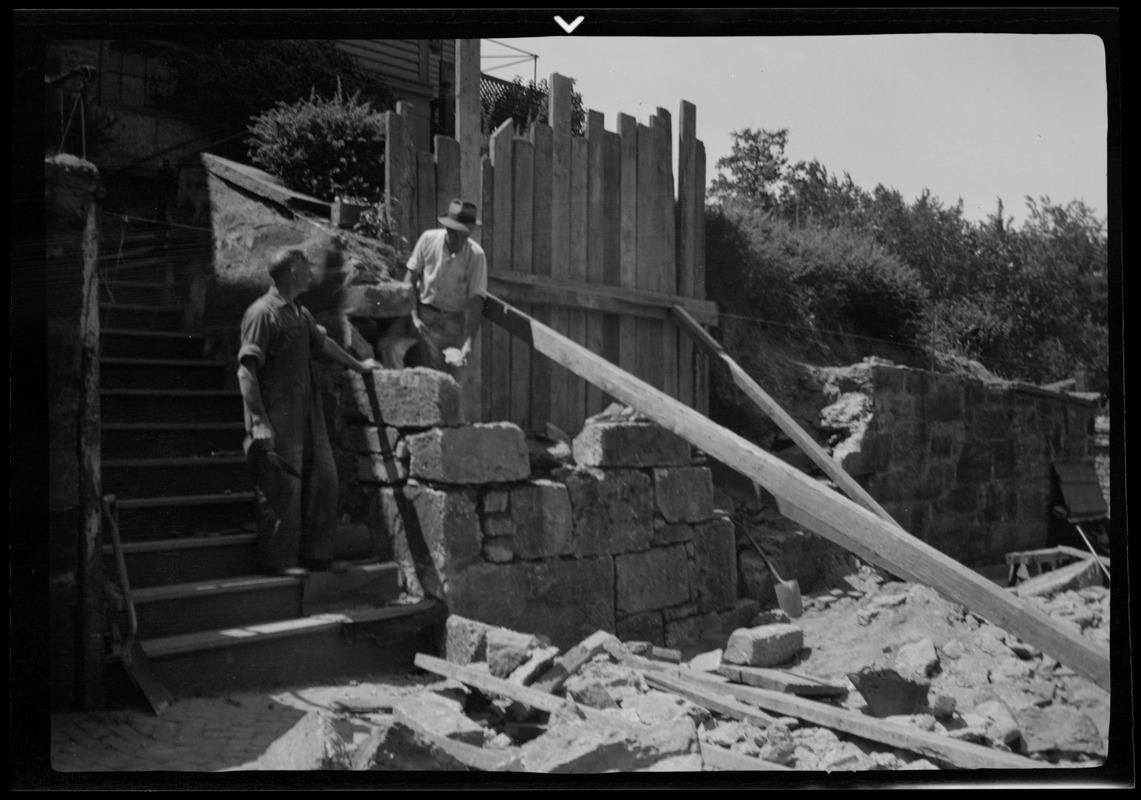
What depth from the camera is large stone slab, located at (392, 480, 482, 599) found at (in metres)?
5.12

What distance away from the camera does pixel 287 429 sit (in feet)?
16.0

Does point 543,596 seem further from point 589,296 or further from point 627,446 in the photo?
point 589,296

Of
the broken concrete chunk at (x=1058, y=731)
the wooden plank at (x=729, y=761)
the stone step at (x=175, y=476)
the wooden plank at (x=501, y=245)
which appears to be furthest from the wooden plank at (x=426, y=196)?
the broken concrete chunk at (x=1058, y=731)

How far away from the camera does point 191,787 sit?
3.37 metres

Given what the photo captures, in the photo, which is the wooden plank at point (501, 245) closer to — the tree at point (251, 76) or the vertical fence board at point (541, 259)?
the vertical fence board at point (541, 259)

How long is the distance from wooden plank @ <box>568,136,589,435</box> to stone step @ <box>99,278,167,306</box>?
2.92m

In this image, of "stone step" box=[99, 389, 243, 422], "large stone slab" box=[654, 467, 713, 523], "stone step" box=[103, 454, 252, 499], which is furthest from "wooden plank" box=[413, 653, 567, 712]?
"large stone slab" box=[654, 467, 713, 523]

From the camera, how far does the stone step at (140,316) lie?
3.93 m

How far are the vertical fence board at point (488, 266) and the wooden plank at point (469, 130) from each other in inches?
1.9

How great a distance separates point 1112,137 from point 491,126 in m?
3.57

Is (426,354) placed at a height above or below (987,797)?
above

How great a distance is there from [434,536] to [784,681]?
1.93 meters

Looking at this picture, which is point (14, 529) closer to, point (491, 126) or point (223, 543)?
point (223, 543)

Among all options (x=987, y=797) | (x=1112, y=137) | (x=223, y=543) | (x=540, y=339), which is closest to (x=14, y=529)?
(x=223, y=543)
